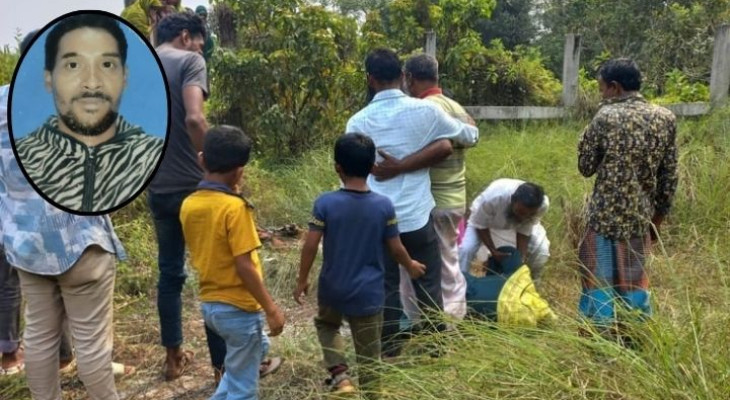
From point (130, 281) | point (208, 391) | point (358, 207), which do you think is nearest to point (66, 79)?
point (358, 207)

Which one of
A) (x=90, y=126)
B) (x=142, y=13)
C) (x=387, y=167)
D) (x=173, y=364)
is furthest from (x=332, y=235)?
(x=142, y=13)

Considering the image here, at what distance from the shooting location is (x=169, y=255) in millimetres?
3049

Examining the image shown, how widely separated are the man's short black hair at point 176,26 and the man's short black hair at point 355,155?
86 centimetres

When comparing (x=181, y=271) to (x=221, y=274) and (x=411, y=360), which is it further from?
(x=411, y=360)

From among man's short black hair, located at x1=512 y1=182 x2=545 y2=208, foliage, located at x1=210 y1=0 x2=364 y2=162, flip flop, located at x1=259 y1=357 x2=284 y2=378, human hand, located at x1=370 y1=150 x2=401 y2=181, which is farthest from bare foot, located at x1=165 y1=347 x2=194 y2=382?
foliage, located at x1=210 y1=0 x2=364 y2=162

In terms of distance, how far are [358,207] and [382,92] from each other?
0.71m

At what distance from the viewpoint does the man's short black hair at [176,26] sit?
298 cm

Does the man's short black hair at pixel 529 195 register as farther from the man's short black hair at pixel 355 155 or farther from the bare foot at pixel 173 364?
the bare foot at pixel 173 364

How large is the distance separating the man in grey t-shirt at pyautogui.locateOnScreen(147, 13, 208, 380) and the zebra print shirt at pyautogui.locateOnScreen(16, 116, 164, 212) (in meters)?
1.10

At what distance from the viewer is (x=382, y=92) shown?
10.4 feet

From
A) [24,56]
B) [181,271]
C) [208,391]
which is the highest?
[24,56]

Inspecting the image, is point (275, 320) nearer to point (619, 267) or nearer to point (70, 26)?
point (70, 26)

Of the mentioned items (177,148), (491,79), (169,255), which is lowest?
(169,255)

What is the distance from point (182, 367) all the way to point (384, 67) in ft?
5.54
